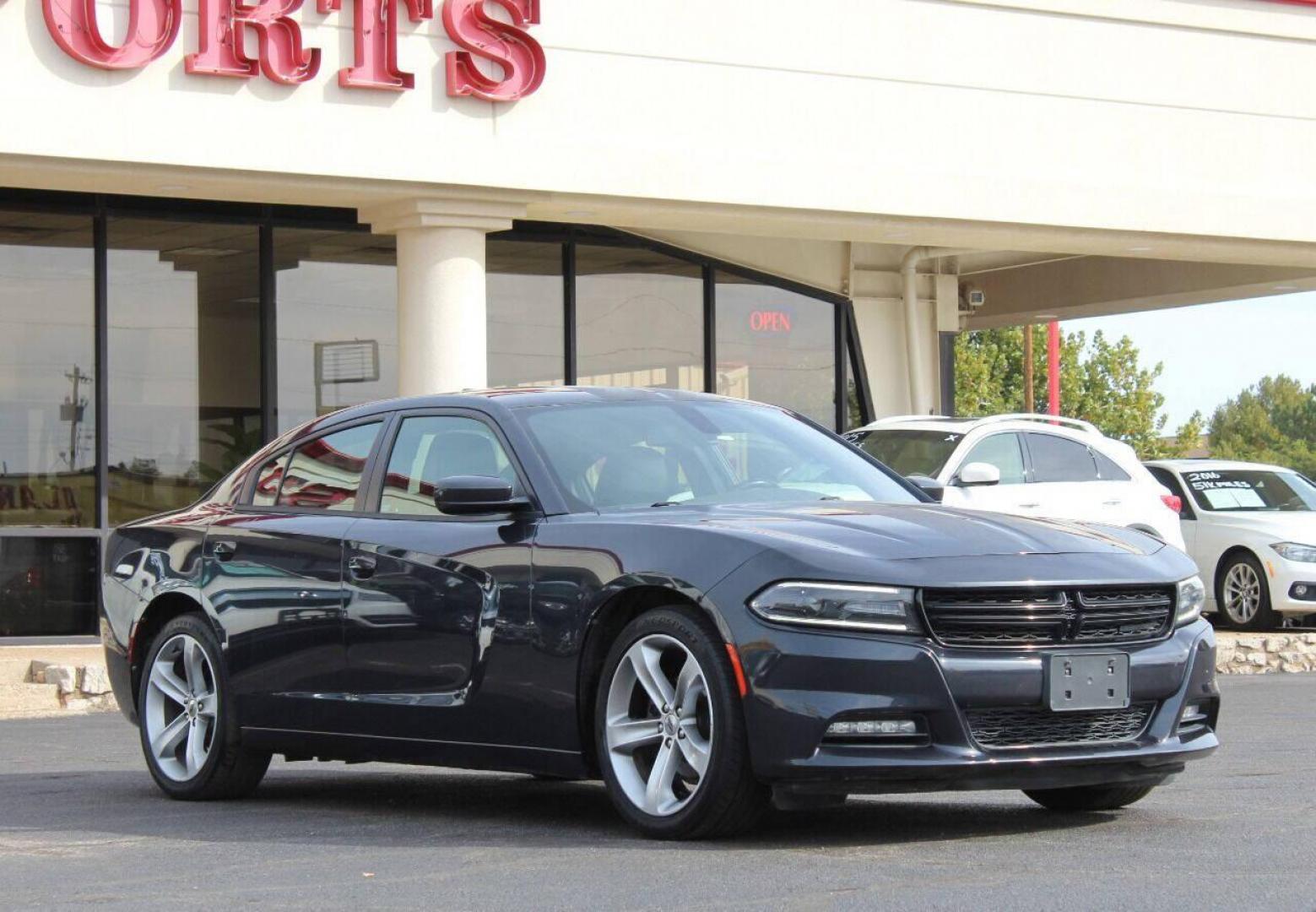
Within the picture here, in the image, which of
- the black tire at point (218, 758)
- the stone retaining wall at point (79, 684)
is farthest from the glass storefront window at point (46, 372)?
the black tire at point (218, 758)

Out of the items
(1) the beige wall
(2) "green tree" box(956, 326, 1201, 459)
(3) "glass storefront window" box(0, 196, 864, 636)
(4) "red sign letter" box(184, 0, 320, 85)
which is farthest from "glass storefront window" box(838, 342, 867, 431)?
(2) "green tree" box(956, 326, 1201, 459)

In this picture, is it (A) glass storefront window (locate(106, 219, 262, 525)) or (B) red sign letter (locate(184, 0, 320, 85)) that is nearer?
(B) red sign letter (locate(184, 0, 320, 85))

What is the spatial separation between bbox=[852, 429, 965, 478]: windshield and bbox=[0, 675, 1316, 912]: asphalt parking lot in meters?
7.97

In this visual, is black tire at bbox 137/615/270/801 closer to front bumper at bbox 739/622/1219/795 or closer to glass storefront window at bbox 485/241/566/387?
front bumper at bbox 739/622/1219/795

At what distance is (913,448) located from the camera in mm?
17438

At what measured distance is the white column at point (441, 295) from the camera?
57.0 ft

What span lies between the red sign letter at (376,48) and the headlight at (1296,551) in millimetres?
8879

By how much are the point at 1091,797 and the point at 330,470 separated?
310 centimetres

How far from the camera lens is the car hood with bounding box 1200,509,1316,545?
19.8 m

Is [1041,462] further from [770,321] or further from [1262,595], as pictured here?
[770,321]

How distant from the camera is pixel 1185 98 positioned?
2125 cm

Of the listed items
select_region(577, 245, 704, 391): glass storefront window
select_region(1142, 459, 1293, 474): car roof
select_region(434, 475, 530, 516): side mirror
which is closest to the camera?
select_region(434, 475, 530, 516): side mirror

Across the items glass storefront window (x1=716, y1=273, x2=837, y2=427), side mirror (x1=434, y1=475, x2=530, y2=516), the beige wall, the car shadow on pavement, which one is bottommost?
the car shadow on pavement

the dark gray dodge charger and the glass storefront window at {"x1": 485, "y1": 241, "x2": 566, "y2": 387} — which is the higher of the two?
the glass storefront window at {"x1": 485, "y1": 241, "x2": 566, "y2": 387}
